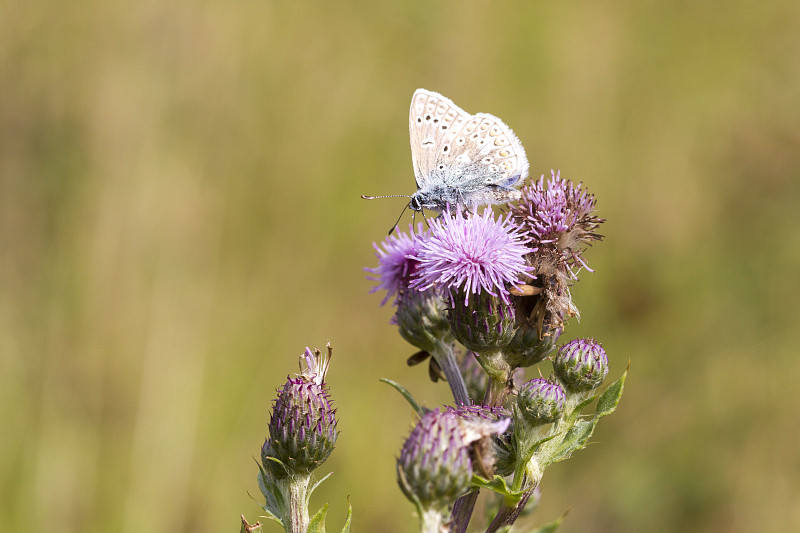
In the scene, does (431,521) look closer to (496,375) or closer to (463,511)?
(463,511)

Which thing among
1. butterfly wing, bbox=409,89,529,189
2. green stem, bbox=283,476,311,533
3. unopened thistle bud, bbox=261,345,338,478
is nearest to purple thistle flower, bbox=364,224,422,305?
butterfly wing, bbox=409,89,529,189

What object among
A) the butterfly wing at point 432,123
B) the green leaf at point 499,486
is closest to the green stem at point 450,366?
the green leaf at point 499,486

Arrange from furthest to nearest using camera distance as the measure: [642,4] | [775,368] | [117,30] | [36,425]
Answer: [642,4] < [117,30] < [775,368] < [36,425]

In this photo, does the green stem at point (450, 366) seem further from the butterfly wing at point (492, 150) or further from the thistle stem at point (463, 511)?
the butterfly wing at point (492, 150)

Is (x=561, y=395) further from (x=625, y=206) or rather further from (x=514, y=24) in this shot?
(x=514, y=24)

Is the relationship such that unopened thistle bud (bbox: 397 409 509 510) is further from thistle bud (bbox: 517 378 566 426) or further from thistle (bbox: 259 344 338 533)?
thistle (bbox: 259 344 338 533)

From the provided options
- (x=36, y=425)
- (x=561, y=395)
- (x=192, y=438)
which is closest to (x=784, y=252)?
(x=561, y=395)
